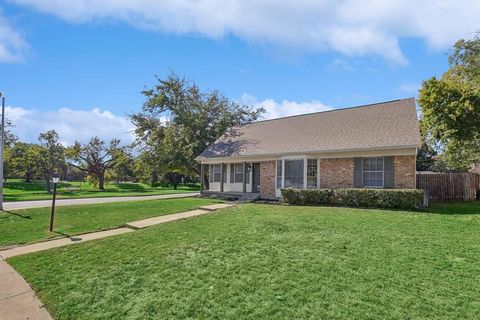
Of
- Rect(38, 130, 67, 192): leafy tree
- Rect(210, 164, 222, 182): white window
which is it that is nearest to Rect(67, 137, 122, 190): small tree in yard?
Rect(38, 130, 67, 192): leafy tree

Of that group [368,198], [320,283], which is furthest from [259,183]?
[320,283]

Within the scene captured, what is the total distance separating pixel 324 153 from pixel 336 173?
115 centimetres

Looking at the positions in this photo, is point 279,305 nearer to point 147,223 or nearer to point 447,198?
point 147,223

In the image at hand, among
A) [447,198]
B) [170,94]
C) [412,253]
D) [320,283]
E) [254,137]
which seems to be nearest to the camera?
[320,283]

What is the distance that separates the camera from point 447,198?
58.6 ft

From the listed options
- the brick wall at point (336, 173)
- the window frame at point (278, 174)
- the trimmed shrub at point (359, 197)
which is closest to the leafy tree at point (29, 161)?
the window frame at point (278, 174)

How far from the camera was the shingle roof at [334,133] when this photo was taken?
48.2 ft

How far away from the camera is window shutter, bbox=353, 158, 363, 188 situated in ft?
48.4

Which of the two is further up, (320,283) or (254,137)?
(254,137)

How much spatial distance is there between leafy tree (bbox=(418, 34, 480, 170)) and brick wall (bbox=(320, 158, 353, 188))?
20.2ft

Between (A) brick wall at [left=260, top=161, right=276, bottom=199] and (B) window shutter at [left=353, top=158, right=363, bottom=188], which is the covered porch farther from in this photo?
(B) window shutter at [left=353, top=158, right=363, bottom=188]

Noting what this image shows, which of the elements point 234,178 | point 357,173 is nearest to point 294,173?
point 357,173

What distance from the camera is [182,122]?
28844 mm

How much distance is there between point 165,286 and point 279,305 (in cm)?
192
